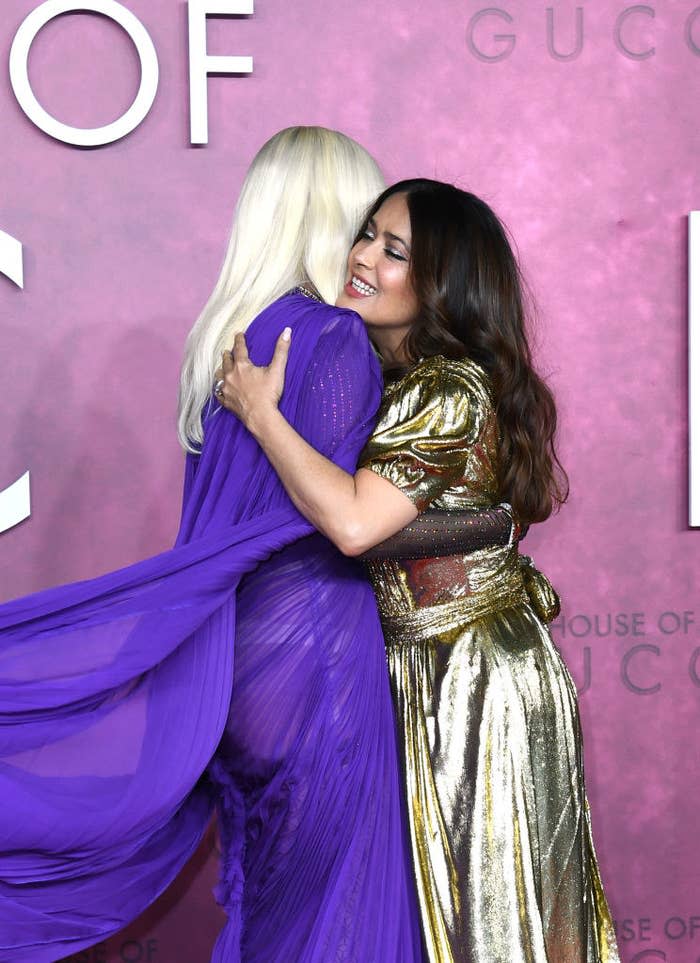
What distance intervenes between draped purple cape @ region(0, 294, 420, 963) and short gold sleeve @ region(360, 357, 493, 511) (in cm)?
5

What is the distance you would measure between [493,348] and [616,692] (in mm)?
1328

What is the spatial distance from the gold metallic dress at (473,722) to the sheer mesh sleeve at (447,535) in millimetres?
23

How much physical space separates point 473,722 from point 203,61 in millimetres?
1645

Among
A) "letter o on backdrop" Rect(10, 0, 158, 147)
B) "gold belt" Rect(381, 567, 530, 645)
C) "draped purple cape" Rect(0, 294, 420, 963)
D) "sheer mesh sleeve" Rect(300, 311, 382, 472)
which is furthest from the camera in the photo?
"letter o on backdrop" Rect(10, 0, 158, 147)

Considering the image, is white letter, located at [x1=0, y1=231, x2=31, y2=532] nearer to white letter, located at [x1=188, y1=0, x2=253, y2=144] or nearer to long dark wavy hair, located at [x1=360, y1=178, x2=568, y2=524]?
white letter, located at [x1=188, y1=0, x2=253, y2=144]

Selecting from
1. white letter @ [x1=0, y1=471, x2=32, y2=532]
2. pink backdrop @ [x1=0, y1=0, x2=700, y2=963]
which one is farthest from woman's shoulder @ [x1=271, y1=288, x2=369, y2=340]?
white letter @ [x1=0, y1=471, x2=32, y2=532]

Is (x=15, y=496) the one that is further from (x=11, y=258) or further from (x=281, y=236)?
(x=281, y=236)

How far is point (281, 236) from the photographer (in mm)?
1956

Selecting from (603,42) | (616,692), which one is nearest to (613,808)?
(616,692)

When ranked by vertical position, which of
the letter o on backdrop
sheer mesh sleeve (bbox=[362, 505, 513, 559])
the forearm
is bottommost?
sheer mesh sleeve (bbox=[362, 505, 513, 559])

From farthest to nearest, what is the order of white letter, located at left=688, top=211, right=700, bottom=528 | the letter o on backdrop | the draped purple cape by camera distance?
white letter, located at left=688, top=211, right=700, bottom=528 → the letter o on backdrop → the draped purple cape

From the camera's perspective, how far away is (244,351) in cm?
190

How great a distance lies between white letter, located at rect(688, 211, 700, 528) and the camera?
2.99 meters

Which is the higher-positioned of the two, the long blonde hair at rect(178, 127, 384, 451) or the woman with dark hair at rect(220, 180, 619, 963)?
the long blonde hair at rect(178, 127, 384, 451)
